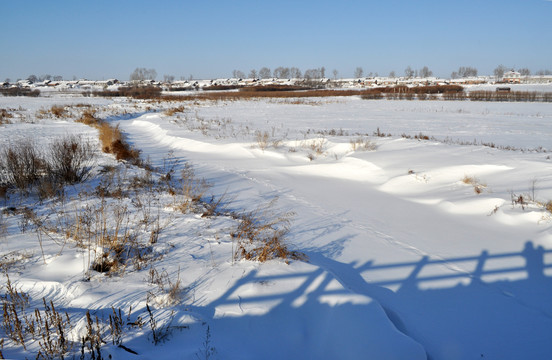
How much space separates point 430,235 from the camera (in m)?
5.25

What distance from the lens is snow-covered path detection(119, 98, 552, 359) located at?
327cm

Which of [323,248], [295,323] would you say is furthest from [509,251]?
[295,323]

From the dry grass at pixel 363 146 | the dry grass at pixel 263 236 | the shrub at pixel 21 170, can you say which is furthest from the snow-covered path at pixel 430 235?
the shrub at pixel 21 170

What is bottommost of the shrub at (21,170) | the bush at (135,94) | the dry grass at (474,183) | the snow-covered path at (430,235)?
the snow-covered path at (430,235)

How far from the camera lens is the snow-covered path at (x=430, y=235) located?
3.27 m

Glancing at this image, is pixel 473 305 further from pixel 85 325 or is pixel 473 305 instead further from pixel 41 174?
pixel 41 174

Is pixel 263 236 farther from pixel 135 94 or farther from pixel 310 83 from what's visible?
pixel 310 83

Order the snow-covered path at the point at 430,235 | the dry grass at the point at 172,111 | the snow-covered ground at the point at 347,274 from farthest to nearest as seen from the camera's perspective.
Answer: the dry grass at the point at 172,111
the snow-covered path at the point at 430,235
the snow-covered ground at the point at 347,274

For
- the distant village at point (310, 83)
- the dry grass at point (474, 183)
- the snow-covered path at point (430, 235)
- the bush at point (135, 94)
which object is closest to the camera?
the snow-covered path at point (430, 235)

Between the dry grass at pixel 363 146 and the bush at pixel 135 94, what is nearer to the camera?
the dry grass at pixel 363 146

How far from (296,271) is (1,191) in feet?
19.6

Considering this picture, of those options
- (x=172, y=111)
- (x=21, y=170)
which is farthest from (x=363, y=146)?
(x=172, y=111)

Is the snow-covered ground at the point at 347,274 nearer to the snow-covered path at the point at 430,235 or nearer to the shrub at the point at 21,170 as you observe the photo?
the snow-covered path at the point at 430,235

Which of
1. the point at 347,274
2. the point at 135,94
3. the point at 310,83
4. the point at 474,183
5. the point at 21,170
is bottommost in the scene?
the point at 347,274
